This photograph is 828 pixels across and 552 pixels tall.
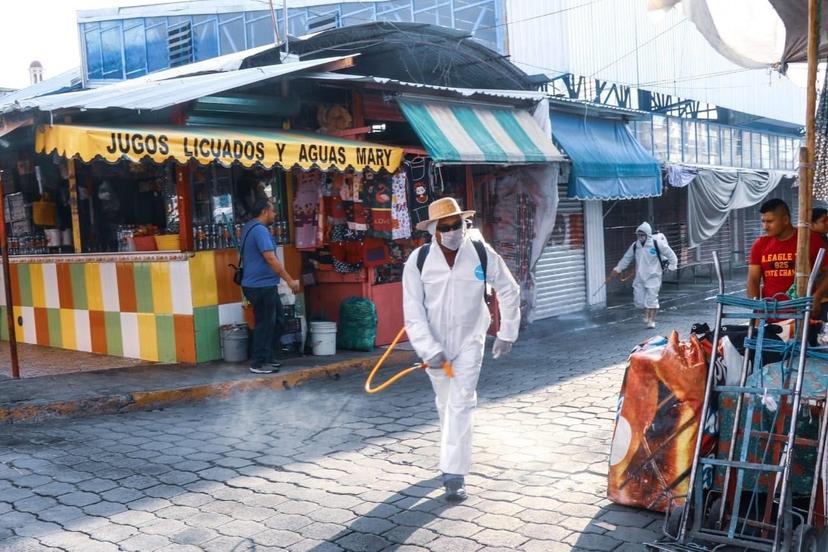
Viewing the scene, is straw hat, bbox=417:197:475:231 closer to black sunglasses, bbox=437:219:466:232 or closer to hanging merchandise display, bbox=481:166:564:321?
black sunglasses, bbox=437:219:466:232

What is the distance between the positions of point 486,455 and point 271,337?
11.6 feet

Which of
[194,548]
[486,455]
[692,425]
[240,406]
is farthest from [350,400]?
[692,425]

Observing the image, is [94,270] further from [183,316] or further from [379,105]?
[379,105]

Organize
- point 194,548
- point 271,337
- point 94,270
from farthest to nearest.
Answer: point 94,270 < point 271,337 < point 194,548

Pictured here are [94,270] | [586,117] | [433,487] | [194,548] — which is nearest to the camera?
[194,548]

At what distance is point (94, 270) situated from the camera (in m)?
9.55

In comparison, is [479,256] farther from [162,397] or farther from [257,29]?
[257,29]

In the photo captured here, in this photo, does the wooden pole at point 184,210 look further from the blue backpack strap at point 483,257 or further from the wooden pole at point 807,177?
the wooden pole at point 807,177

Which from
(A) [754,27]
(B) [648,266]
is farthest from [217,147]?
(B) [648,266]

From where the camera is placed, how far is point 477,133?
34.2 ft

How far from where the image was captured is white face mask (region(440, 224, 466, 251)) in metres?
4.95

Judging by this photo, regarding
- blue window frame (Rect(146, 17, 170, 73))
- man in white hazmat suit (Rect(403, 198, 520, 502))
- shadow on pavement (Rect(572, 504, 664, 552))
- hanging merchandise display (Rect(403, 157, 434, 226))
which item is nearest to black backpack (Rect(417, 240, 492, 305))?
man in white hazmat suit (Rect(403, 198, 520, 502))

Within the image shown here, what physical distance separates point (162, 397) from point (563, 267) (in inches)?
326

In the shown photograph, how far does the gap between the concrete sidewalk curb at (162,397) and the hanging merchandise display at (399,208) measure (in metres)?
1.78
